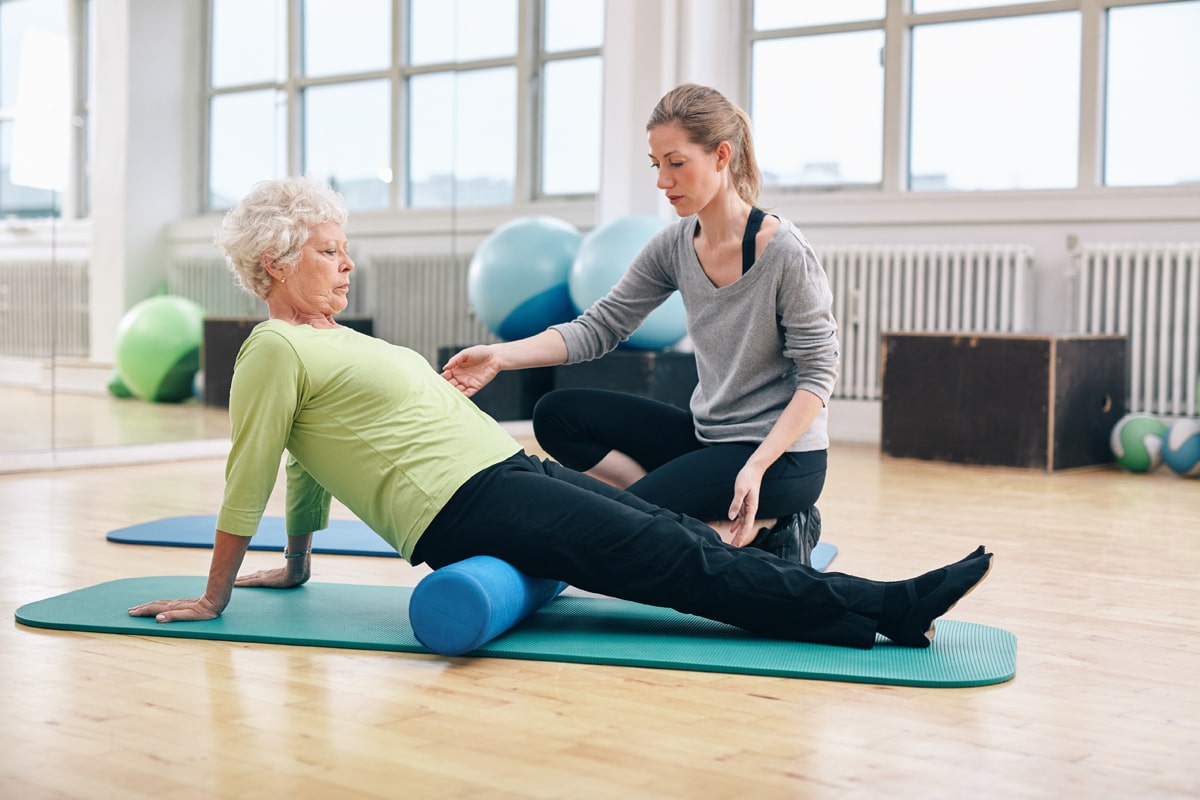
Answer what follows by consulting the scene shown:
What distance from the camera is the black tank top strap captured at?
2.30m

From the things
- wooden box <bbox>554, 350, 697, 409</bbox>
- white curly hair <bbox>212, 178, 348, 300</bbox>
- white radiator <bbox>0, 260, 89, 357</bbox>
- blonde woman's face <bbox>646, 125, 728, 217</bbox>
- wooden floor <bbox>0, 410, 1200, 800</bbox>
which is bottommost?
wooden floor <bbox>0, 410, 1200, 800</bbox>

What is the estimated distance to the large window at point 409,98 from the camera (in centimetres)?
476

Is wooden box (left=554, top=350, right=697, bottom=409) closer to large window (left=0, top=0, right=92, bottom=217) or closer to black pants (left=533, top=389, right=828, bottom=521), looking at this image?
large window (left=0, top=0, right=92, bottom=217)

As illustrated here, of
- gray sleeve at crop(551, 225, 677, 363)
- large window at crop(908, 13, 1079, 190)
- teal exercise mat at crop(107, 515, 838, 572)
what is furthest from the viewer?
large window at crop(908, 13, 1079, 190)

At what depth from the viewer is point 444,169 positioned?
5656 mm

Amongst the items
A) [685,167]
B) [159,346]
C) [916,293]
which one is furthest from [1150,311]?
[159,346]

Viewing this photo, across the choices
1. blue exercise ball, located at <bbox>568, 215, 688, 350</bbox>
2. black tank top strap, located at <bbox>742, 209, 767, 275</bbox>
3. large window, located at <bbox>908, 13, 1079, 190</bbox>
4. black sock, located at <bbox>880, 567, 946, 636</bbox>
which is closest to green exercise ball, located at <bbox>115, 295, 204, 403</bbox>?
blue exercise ball, located at <bbox>568, 215, 688, 350</bbox>

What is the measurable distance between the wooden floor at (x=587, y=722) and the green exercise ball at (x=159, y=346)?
6.98 ft

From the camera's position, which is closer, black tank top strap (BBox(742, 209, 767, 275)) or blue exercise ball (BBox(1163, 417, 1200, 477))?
black tank top strap (BBox(742, 209, 767, 275))

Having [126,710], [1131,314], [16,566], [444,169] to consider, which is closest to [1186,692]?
[126,710]

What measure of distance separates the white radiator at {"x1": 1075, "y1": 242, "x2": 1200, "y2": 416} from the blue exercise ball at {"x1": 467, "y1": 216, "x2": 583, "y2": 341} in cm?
206

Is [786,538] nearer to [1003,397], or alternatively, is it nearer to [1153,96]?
[1003,397]

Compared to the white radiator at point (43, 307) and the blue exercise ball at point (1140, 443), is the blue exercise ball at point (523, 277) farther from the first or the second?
the blue exercise ball at point (1140, 443)

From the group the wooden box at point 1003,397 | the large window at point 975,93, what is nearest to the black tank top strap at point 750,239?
the wooden box at point 1003,397
